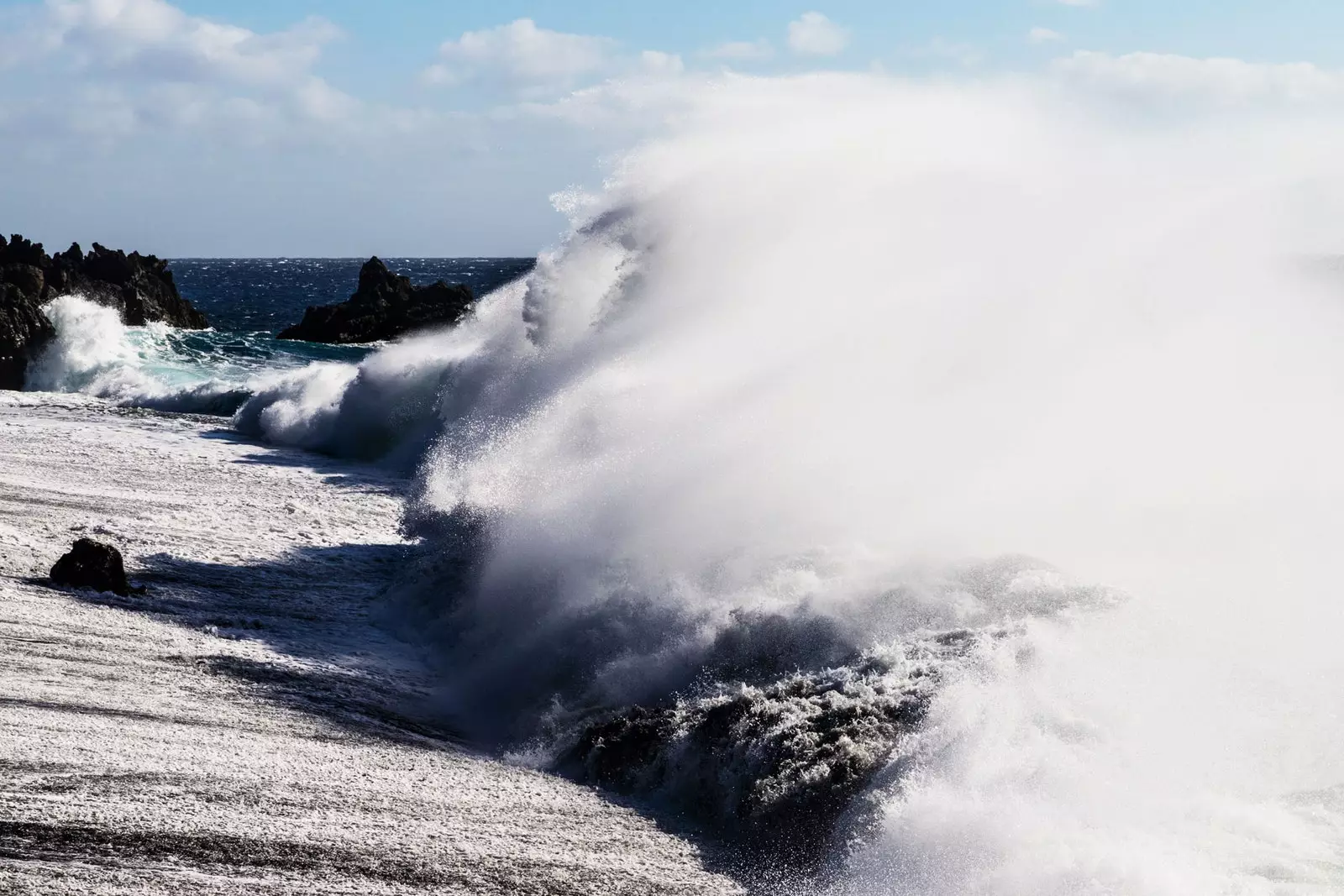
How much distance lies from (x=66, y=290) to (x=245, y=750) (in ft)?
126

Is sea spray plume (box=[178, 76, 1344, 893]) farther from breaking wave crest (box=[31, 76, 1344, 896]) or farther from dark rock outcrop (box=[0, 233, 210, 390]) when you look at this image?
dark rock outcrop (box=[0, 233, 210, 390])

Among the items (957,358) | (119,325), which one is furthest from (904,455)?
(119,325)

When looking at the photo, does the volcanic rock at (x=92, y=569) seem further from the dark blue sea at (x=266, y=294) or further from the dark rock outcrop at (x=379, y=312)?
the dark rock outcrop at (x=379, y=312)

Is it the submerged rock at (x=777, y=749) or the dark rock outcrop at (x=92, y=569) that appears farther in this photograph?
the dark rock outcrop at (x=92, y=569)

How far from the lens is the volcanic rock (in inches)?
432

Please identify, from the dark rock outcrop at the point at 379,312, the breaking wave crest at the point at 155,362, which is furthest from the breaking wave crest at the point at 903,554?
the dark rock outcrop at the point at 379,312

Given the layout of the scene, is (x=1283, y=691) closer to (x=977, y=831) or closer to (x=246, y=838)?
(x=977, y=831)

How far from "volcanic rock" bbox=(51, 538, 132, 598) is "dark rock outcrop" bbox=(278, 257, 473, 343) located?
37.4m

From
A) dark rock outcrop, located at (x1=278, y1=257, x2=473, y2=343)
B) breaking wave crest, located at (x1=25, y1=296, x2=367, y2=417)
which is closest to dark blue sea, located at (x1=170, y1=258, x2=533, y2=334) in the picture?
dark rock outcrop, located at (x1=278, y1=257, x2=473, y2=343)

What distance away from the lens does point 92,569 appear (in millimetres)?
11023

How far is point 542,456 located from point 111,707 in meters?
5.80

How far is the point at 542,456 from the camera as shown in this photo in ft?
43.4

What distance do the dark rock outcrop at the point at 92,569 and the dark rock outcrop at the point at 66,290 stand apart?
26.5 metres

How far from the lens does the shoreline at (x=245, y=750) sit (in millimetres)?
5938
